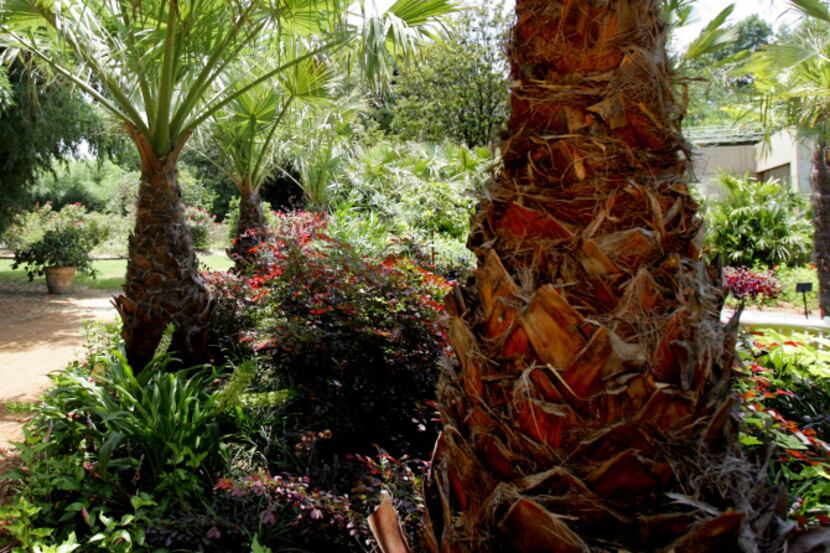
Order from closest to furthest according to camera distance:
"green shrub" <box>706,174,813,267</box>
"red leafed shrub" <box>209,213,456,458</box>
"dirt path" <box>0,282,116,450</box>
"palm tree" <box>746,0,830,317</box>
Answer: "red leafed shrub" <box>209,213,456,458</box>
"dirt path" <box>0,282,116,450</box>
"palm tree" <box>746,0,830,317</box>
"green shrub" <box>706,174,813,267</box>

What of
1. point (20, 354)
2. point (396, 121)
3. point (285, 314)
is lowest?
point (20, 354)

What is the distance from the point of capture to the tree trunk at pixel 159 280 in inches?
196

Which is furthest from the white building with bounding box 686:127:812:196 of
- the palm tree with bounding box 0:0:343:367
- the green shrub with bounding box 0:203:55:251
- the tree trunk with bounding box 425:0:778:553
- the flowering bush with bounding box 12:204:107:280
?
the green shrub with bounding box 0:203:55:251

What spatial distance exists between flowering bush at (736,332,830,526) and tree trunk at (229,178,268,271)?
23.8ft

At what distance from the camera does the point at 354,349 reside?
13.5 feet

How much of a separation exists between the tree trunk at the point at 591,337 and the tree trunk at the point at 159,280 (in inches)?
170

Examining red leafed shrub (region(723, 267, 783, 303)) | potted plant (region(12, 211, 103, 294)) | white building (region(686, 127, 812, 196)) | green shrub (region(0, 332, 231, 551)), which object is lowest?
red leafed shrub (region(723, 267, 783, 303))

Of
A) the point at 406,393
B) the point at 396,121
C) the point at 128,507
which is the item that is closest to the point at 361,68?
the point at 406,393

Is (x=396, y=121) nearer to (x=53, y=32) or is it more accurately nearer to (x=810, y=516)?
(x=53, y=32)

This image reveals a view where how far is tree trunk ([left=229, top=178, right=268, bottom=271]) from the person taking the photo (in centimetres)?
920

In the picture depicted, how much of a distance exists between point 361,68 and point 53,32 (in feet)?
10.6

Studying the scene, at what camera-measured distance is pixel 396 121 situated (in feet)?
66.4

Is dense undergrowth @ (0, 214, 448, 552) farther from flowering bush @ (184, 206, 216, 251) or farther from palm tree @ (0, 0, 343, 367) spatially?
flowering bush @ (184, 206, 216, 251)

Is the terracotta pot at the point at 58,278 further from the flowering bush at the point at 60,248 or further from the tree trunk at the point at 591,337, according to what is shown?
the tree trunk at the point at 591,337
